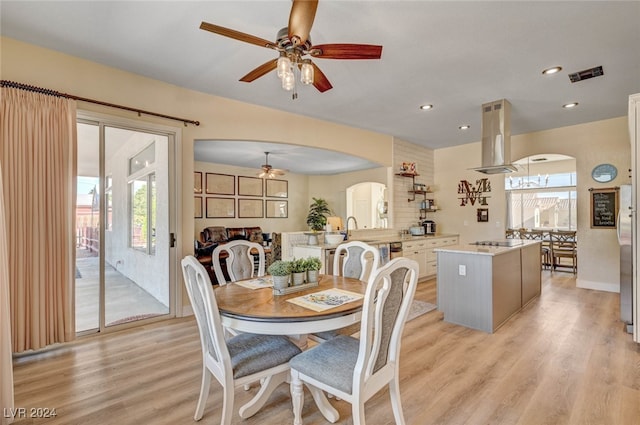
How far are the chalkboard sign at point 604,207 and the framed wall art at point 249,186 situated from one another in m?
7.46

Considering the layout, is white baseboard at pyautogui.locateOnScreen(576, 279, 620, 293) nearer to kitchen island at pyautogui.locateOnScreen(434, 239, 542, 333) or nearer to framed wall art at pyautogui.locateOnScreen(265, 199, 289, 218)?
kitchen island at pyautogui.locateOnScreen(434, 239, 542, 333)

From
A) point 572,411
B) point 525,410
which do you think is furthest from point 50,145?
point 572,411

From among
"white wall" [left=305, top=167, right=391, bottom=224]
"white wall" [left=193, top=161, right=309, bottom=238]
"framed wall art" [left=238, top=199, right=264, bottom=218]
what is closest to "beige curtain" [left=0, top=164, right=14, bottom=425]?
"white wall" [left=193, top=161, right=309, bottom=238]

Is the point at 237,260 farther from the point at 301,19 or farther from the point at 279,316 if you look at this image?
the point at 301,19

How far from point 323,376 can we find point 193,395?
3.78 feet

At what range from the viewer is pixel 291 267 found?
224 centimetres

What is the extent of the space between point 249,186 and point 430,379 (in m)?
7.36

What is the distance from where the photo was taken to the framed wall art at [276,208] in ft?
30.5

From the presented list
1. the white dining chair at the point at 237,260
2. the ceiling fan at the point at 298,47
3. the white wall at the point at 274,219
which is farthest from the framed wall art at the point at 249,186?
the ceiling fan at the point at 298,47

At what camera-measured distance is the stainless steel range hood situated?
170 inches

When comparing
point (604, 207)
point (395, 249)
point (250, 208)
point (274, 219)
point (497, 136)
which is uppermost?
point (497, 136)

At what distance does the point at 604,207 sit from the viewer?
5184mm

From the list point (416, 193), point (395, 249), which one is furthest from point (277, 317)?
point (416, 193)

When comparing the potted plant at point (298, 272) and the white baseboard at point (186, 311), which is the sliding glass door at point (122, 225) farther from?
the potted plant at point (298, 272)
